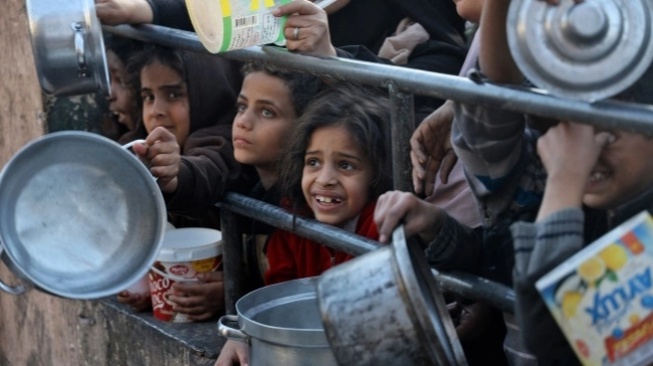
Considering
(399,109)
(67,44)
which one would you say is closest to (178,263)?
(67,44)

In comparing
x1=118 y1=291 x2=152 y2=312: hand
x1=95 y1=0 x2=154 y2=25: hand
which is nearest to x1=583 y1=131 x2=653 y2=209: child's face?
x1=95 y1=0 x2=154 y2=25: hand

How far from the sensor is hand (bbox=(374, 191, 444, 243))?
7.48 feet

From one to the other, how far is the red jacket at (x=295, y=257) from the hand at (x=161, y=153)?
0.33m

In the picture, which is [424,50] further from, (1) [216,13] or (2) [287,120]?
(1) [216,13]

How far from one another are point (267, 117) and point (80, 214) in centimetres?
71

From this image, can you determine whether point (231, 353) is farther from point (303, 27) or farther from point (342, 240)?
point (303, 27)

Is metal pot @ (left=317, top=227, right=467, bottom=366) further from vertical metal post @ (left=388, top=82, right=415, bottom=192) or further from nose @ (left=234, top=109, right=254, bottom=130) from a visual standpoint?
nose @ (left=234, top=109, right=254, bottom=130)

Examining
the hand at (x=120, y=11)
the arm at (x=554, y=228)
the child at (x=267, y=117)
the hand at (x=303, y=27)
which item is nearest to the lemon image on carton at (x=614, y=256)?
the arm at (x=554, y=228)

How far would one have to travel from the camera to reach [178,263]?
132 inches

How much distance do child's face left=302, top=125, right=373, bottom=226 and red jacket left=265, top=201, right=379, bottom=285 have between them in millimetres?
80

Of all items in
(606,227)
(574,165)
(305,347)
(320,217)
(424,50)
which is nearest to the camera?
(574,165)

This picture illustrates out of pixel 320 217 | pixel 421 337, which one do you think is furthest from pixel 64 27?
pixel 421 337

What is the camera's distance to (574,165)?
2.01 m

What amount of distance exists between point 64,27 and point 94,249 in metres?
0.63
